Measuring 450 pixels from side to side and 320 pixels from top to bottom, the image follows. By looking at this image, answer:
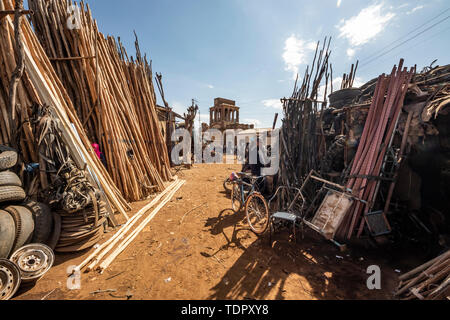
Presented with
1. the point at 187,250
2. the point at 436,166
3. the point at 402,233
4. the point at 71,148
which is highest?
the point at 71,148

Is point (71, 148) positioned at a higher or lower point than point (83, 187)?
higher

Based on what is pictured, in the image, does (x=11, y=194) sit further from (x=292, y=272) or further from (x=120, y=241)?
(x=292, y=272)

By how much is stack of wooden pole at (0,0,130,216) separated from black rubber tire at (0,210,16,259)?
891mm

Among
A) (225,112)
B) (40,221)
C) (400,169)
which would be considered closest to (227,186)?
(400,169)

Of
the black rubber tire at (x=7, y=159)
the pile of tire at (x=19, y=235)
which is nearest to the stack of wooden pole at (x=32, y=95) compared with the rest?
the black rubber tire at (x=7, y=159)

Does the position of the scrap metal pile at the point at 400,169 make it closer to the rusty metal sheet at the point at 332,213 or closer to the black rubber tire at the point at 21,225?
the rusty metal sheet at the point at 332,213

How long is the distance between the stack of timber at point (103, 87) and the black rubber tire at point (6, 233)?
2826 mm

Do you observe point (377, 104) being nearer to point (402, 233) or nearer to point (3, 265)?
point (402, 233)

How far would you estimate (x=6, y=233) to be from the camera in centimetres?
245

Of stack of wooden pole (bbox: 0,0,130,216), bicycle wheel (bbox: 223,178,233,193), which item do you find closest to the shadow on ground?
bicycle wheel (bbox: 223,178,233,193)

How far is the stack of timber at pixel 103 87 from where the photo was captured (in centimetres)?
463

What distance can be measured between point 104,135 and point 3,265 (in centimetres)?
369

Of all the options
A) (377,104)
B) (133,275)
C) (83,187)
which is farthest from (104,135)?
(377,104)
